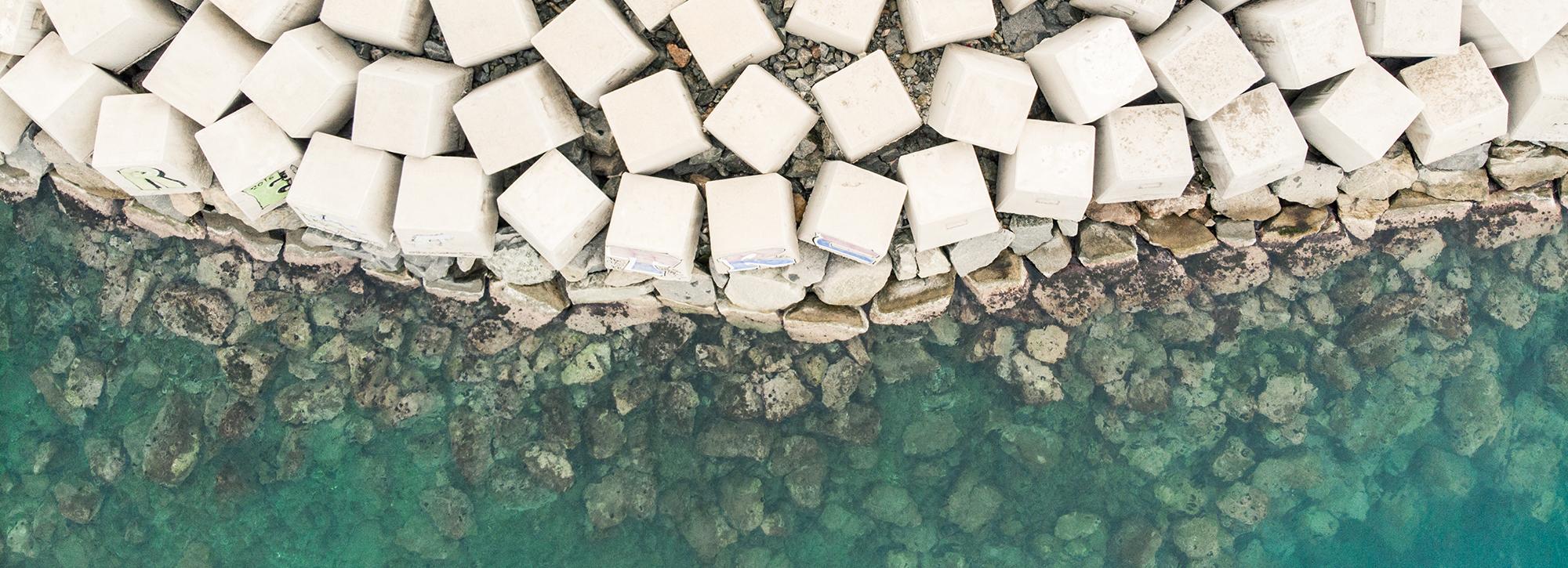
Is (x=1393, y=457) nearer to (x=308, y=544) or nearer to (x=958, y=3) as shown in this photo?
(x=958, y=3)

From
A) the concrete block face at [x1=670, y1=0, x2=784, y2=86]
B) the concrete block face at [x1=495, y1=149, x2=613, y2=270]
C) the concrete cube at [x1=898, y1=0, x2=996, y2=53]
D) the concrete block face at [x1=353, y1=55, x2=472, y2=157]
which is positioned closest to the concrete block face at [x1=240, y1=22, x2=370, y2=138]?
the concrete block face at [x1=353, y1=55, x2=472, y2=157]

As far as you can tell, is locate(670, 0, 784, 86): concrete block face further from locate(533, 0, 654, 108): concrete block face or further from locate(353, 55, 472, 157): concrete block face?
locate(353, 55, 472, 157): concrete block face

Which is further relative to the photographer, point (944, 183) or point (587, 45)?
point (944, 183)

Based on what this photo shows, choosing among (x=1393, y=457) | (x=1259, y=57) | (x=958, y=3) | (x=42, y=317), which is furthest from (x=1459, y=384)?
(x=42, y=317)

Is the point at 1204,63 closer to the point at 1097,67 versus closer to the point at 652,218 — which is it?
the point at 1097,67

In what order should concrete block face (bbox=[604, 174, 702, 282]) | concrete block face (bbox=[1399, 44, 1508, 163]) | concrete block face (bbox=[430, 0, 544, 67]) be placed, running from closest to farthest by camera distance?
concrete block face (bbox=[430, 0, 544, 67]) < concrete block face (bbox=[604, 174, 702, 282]) < concrete block face (bbox=[1399, 44, 1508, 163])

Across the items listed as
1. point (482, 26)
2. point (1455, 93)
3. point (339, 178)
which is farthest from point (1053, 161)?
point (339, 178)
